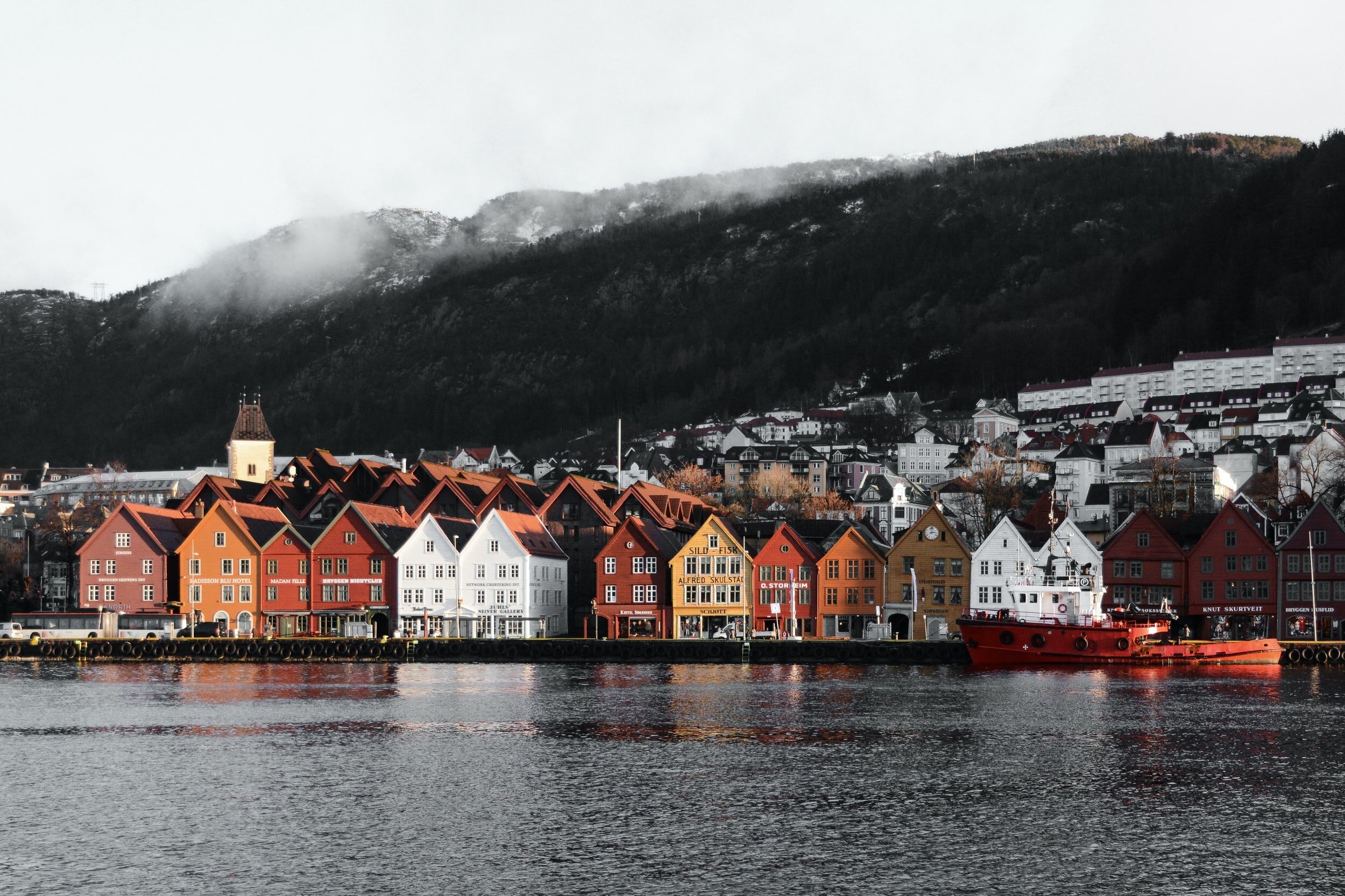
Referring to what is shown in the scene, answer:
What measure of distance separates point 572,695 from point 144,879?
1622 inches

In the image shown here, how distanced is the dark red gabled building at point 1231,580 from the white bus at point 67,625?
7602 cm

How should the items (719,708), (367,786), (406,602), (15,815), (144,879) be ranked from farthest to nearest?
(406,602) < (719,708) < (367,786) < (15,815) < (144,879)

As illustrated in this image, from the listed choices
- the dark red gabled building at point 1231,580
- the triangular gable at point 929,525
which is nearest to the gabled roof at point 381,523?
the triangular gable at point 929,525

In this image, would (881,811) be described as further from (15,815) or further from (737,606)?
(737,606)

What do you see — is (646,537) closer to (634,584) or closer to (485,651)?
(634,584)

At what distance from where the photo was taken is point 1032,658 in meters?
94.8

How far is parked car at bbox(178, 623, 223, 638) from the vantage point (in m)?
114

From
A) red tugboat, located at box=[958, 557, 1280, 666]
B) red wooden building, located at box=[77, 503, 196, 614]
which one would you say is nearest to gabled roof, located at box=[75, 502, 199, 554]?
red wooden building, located at box=[77, 503, 196, 614]

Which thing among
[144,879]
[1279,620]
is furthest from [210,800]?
[1279,620]

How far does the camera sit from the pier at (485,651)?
326 ft

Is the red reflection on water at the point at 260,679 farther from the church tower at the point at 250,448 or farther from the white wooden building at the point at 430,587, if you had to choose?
the church tower at the point at 250,448

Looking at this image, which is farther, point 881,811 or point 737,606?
point 737,606

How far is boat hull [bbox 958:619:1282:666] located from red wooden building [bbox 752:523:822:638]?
54.0 feet

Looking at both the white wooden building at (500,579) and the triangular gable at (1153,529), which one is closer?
the triangular gable at (1153,529)
